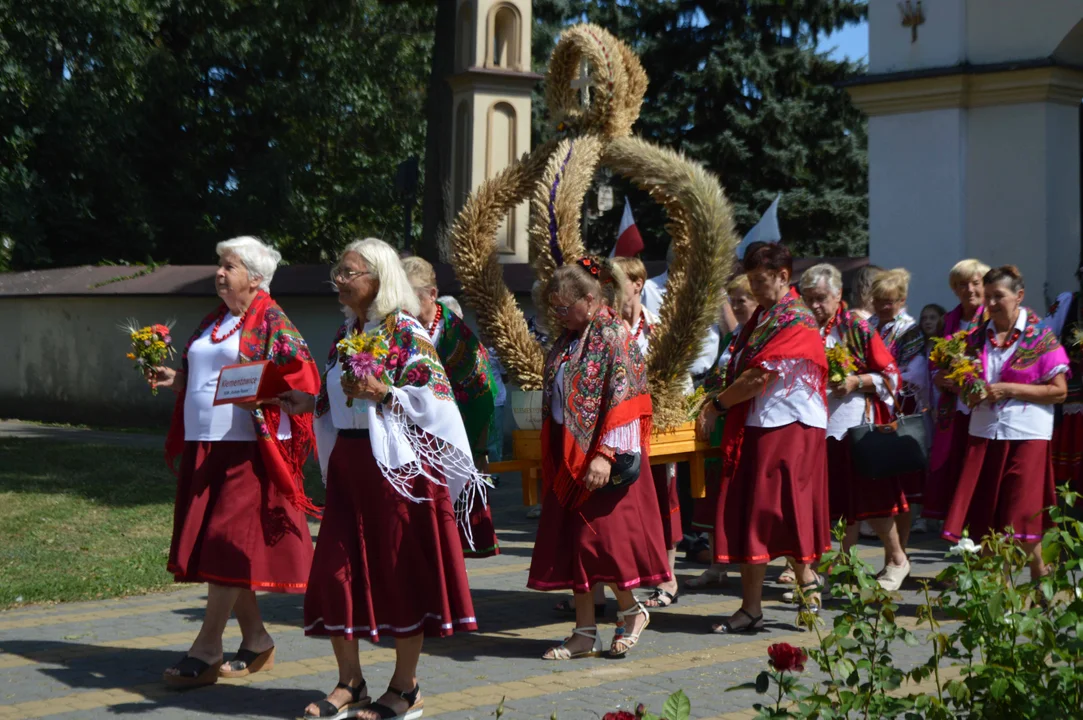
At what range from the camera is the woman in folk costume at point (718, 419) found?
747 cm

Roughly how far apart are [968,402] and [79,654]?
4456mm

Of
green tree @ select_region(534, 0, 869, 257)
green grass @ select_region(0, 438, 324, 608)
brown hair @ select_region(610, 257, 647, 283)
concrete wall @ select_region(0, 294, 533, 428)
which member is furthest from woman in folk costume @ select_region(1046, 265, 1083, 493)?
green tree @ select_region(534, 0, 869, 257)

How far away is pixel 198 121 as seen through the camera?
92.5 ft

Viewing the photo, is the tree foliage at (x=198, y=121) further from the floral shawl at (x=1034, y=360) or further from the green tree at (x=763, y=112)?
the floral shawl at (x=1034, y=360)

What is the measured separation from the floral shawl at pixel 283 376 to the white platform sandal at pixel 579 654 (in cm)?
130

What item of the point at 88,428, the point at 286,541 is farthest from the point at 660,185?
the point at 88,428

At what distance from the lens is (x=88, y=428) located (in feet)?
62.9

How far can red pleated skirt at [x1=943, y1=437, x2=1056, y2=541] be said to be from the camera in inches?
293

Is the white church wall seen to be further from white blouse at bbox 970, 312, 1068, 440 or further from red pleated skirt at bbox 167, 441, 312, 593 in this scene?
red pleated skirt at bbox 167, 441, 312, 593

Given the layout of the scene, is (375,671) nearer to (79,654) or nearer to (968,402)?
(79,654)

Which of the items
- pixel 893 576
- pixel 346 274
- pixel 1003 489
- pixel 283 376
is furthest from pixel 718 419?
pixel 346 274

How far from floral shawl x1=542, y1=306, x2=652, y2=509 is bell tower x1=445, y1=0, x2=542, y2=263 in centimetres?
1322

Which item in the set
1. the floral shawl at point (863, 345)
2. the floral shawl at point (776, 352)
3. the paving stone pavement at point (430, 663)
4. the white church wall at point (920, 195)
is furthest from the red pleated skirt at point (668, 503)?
the white church wall at point (920, 195)

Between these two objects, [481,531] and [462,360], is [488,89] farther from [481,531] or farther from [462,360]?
[481,531]
